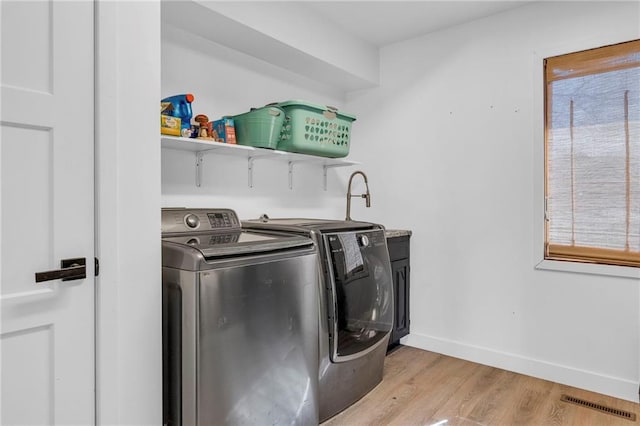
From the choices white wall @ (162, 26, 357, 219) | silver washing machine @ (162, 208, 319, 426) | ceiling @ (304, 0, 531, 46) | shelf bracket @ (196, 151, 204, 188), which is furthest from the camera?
ceiling @ (304, 0, 531, 46)

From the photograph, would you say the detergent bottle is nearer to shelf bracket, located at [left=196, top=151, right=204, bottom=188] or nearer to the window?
shelf bracket, located at [left=196, top=151, right=204, bottom=188]

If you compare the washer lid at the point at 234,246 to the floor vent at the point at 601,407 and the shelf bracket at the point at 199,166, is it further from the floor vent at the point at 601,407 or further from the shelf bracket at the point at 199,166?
the floor vent at the point at 601,407

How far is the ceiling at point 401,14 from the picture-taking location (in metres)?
2.63

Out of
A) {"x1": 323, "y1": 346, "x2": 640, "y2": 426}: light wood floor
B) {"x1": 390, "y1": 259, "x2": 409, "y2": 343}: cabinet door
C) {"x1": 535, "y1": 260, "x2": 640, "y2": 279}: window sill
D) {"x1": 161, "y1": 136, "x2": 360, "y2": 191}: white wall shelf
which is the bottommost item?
{"x1": 323, "y1": 346, "x2": 640, "y2": 426}: light wood floor

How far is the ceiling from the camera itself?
Answer: 263 cm

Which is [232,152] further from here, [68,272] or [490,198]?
[490,198]

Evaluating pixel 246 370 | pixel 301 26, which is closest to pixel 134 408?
pixel 246 370

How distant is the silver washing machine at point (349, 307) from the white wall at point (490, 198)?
2.57 feet

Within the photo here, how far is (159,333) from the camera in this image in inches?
57.4

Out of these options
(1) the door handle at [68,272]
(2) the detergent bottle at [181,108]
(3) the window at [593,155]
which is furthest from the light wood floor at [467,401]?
(2) the detergent bottle at [181,108]

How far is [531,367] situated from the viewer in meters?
2.62

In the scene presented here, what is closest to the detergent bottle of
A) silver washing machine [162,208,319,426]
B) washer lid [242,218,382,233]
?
washer lid [242,218,382,233]

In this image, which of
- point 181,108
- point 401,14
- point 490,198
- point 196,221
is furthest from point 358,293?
point 401,14

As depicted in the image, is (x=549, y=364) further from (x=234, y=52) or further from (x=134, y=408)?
(x=234, y=52)
